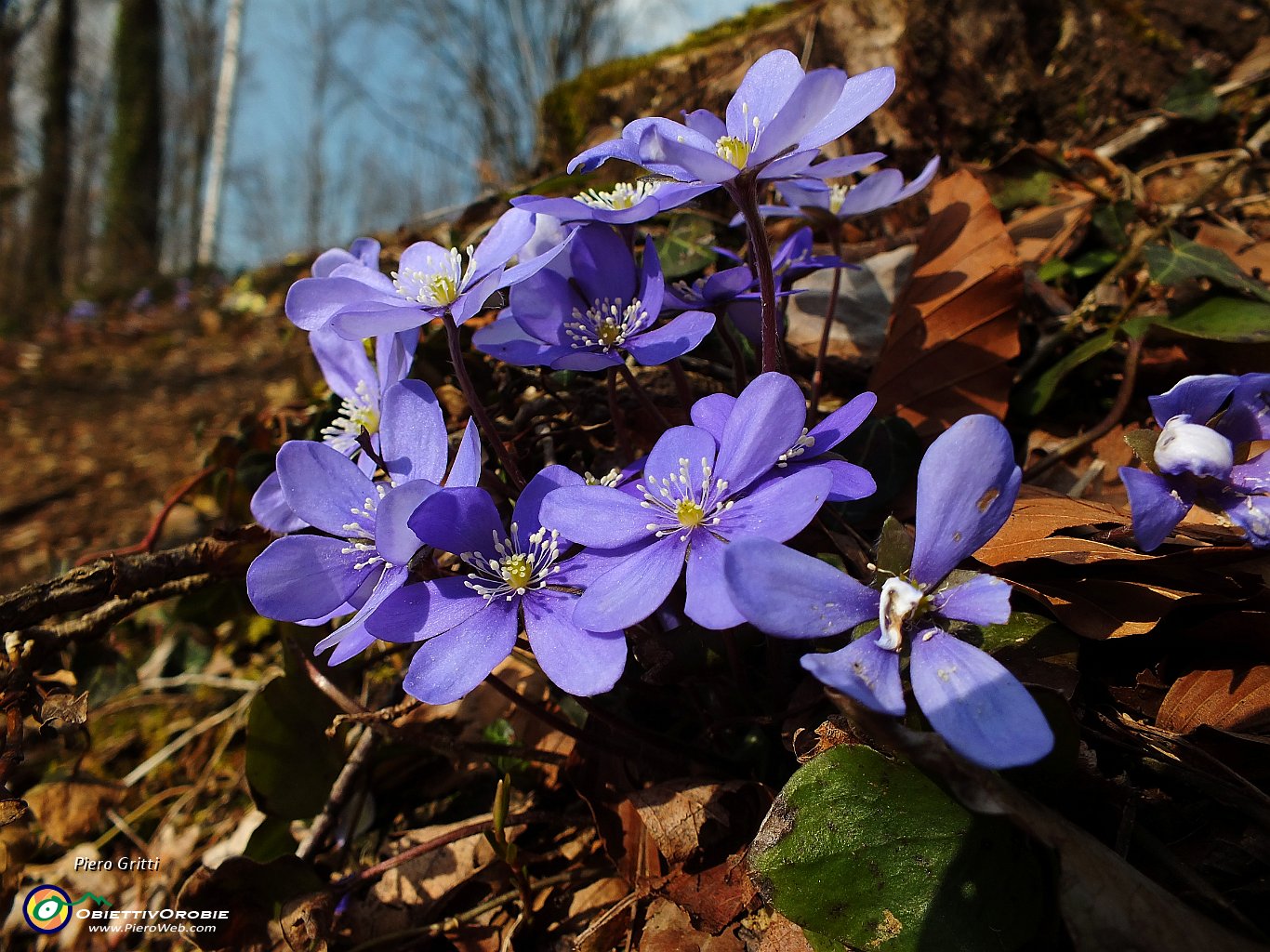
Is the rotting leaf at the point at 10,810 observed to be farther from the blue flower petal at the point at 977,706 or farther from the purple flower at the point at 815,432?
the blue flower petal at the point at 977,706

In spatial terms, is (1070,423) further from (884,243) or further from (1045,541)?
(1045,541)

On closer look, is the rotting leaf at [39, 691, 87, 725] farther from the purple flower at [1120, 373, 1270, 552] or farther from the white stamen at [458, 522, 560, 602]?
the purple flower at [1120, 373, 1270, 552]

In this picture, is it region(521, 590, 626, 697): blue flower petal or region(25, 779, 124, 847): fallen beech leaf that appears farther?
region(25, 779, 124, 847): fallen beech leaf

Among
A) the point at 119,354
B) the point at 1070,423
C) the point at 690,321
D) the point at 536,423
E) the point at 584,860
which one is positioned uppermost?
the point at 119,354

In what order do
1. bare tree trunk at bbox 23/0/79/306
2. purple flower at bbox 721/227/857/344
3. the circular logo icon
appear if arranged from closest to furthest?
1. purple flower at bbox 721/227/857/344
2. the circular logo icon
3. bare tree trunk at bbox 23/0/79/306

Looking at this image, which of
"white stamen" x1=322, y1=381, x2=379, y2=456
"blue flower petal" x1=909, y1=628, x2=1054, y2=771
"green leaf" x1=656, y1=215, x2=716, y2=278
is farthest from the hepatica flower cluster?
"green leaf" x1=656, y1=215, x2=716, y2=278

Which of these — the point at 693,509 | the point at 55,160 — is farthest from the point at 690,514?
the point at 55,160

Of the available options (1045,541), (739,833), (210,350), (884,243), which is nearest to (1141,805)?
(1045,541)
